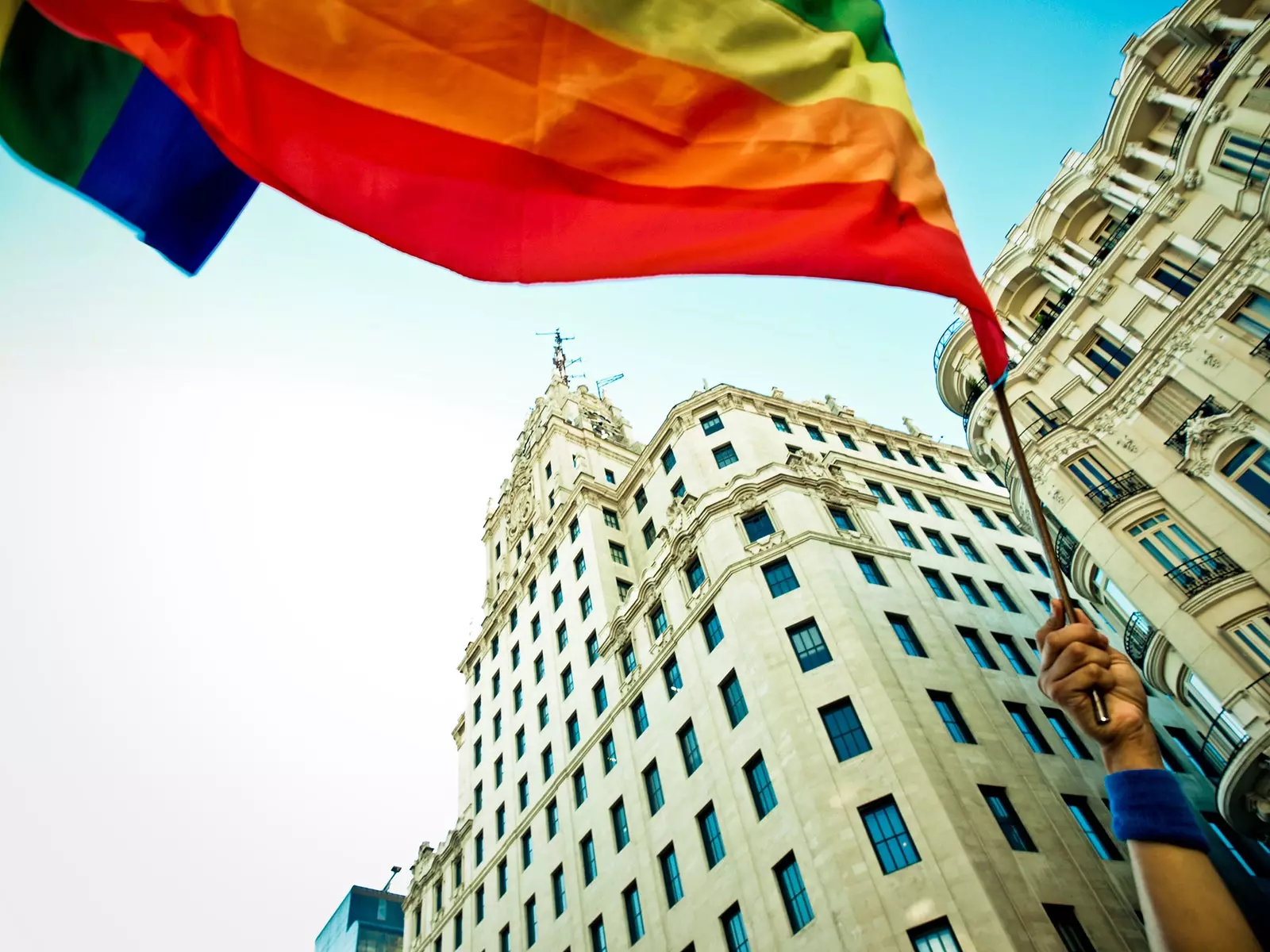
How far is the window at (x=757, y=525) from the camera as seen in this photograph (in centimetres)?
3631

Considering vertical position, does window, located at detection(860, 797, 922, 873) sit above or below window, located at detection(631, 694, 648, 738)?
below

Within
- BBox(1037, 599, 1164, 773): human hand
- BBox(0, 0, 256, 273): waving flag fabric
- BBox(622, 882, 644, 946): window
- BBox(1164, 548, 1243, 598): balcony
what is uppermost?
BBox(1164, 548, 1243, 598): balcony

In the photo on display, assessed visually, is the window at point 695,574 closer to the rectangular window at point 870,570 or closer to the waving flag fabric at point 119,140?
the rectangular window at point 870,570

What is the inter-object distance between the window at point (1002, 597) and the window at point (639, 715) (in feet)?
57.1

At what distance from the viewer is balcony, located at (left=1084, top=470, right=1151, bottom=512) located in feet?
81.8

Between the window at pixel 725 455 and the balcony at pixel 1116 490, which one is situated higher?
the window at pixel 725 455

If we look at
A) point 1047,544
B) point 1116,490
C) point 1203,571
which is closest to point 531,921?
point 1116,490

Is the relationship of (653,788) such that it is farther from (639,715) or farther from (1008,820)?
(1008,820)

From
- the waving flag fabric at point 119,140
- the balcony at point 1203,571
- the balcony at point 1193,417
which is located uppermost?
the balcony at point 1193,417

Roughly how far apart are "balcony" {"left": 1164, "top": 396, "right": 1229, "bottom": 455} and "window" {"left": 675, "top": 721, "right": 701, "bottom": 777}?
19.3 meters

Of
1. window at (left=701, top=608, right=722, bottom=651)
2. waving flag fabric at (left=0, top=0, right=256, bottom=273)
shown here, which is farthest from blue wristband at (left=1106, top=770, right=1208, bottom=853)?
window at (left=701, top=608, right=722, bottom=651)

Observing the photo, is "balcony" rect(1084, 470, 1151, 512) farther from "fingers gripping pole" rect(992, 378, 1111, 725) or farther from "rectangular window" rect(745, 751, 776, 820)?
"fingers gripping pole" rect(992, 378, 1111, 725)

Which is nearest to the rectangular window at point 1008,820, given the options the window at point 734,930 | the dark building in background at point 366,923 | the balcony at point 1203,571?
the balcony at point 1203,571

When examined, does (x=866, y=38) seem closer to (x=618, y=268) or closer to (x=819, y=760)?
(x=618, y=268)
